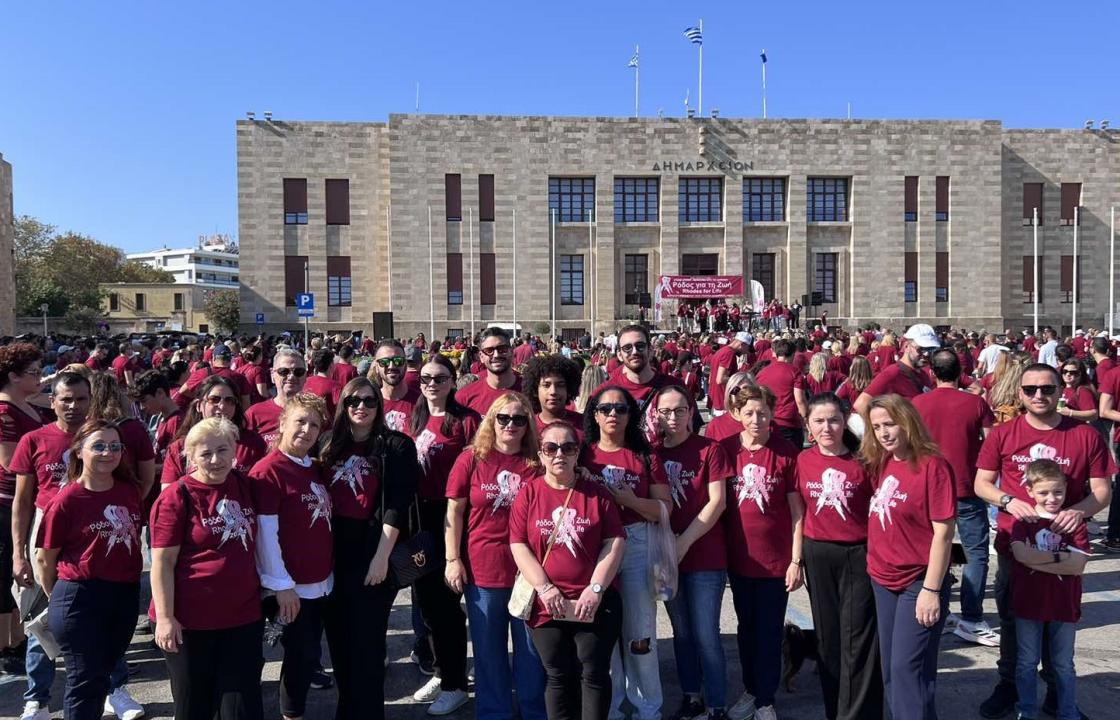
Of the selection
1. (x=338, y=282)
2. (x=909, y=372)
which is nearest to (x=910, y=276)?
(x=338, y=282)

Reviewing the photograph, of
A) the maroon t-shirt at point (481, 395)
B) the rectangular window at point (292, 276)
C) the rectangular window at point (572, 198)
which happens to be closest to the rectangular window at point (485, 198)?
the rectangular window at point (572, 198)

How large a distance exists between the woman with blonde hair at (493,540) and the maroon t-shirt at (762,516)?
3.82ft

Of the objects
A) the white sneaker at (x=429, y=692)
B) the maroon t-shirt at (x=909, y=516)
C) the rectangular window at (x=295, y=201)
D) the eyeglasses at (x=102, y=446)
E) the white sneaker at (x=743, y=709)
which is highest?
the rectangular window at (x=295, y=201)

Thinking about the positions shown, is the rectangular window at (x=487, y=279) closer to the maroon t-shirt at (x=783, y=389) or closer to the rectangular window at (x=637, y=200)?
the rectangular window at (x=637, y=200)

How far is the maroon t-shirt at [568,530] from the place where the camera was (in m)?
4.04

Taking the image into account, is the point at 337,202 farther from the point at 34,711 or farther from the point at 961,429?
the point at 961,429

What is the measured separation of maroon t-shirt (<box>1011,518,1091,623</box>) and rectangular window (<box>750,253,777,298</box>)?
3621cm

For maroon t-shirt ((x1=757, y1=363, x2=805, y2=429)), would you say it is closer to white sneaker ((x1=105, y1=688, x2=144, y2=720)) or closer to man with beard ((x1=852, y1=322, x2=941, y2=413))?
man with beard ((x1=852, y1=322, x2=941, y2=413))

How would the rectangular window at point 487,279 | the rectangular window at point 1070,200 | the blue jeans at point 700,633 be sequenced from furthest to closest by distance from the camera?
the rectangular window at point 1070,200 → the rectangular window at point 487,279 → the blue jeans at point 700,633

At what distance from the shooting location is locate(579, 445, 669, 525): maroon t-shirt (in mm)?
4406

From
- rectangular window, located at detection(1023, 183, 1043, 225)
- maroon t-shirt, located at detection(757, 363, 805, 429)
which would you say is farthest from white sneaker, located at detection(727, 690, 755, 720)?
rectangular window, located at detection(1023, 183, 1043, 225)

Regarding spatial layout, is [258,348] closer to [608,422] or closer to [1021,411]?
[608,422]

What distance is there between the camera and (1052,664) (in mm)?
4523

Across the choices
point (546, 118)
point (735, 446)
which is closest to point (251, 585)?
point (735, 446)
